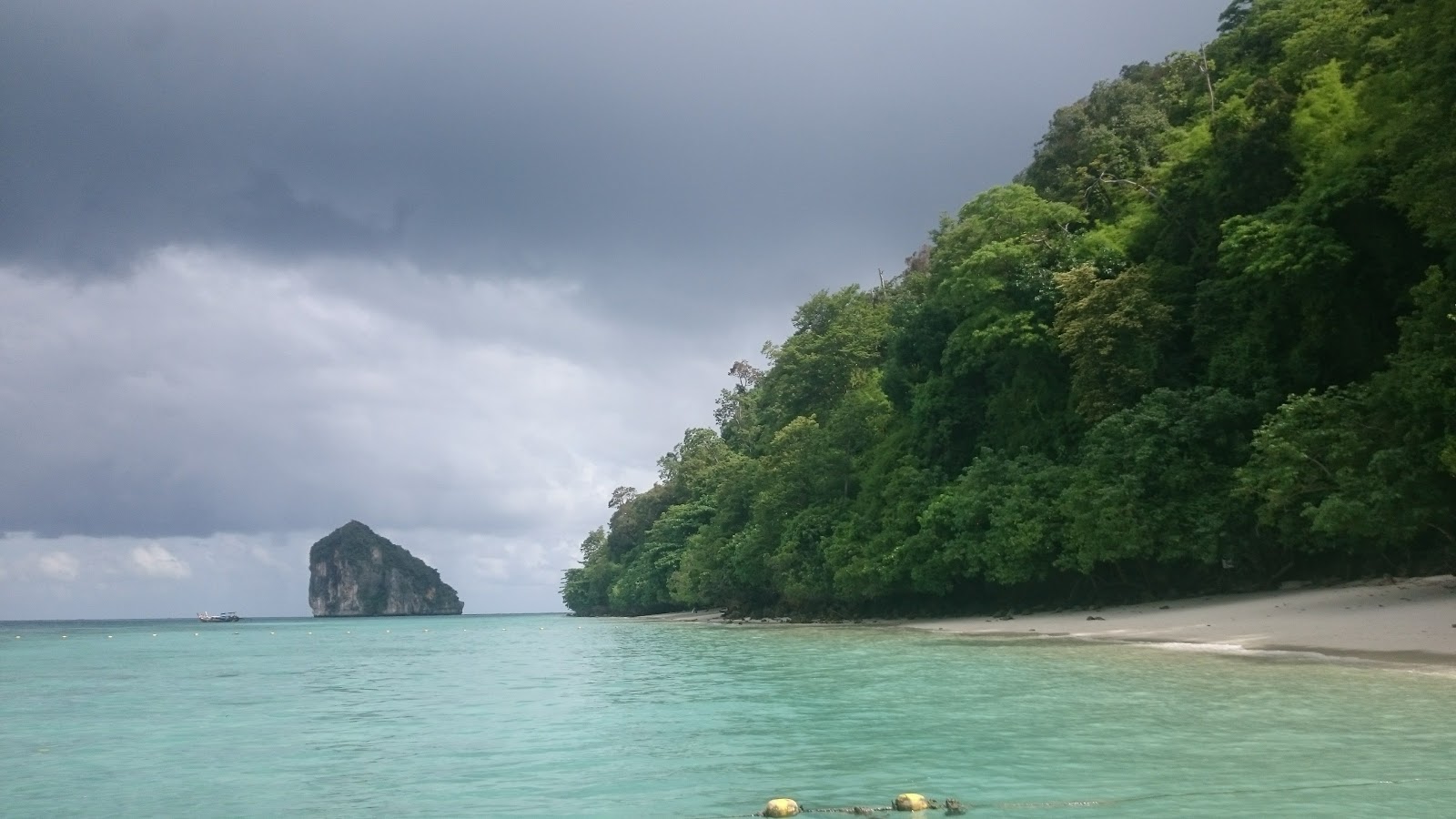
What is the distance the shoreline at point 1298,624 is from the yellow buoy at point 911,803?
11317 mm

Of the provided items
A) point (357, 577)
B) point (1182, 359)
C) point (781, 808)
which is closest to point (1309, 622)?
point (1182, 359)

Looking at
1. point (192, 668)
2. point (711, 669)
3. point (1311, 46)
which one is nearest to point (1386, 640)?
point (711, 669)

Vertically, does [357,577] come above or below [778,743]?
above

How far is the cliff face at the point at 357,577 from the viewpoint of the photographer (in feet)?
604

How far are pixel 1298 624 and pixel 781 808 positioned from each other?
59.2 ft

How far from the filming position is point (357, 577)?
184875mm

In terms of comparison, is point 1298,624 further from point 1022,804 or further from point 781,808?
point 781,808

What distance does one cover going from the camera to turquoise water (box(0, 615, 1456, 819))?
9266 mm

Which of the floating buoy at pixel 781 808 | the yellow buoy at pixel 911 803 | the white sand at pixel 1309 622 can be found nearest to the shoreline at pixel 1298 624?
the white sand at pixel 1309 622

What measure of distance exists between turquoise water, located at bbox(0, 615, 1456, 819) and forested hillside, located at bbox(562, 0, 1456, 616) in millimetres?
6740

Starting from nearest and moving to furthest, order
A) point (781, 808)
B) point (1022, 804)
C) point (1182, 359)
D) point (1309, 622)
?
1. point (781, 808)
2. point (1022, 804)
3. point (1309, 622)
4. point (1182, 359)

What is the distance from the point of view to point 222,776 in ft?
38.5

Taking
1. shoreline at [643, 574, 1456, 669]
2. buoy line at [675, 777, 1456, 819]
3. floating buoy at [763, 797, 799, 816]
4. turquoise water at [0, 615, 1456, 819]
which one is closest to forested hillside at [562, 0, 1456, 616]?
shoreline at [643, 574, 1456, 669]

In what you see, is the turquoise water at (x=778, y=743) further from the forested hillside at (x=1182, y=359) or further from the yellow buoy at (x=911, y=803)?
the forested hillside at (x=1182, y=359)
